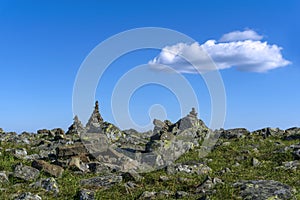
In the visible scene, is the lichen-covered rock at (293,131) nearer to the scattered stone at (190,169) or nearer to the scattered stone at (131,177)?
the scattered stone at (190,169)

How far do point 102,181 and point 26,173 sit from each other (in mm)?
4215

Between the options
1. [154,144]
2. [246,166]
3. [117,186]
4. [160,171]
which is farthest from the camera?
[154,144]

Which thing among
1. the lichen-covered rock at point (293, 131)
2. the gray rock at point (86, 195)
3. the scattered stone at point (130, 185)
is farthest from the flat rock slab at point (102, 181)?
the lichen-covered rock at point (293, 131)

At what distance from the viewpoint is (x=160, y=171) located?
2291cm

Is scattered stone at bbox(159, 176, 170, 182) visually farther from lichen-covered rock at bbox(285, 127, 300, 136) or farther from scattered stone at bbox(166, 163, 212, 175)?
lichen-covered rock at bbox(285, 127, 300, 136)

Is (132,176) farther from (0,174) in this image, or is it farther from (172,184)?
(0,174)

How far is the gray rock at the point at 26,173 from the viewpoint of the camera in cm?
1994

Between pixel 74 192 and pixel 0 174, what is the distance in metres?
4.86

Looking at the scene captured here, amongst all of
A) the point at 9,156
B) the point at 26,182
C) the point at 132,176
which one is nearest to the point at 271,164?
the point at 132,176

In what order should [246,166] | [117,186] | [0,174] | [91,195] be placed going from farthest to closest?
[246,166], [0,174], [117,186], [91,195]

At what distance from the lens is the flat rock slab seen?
62.7ft

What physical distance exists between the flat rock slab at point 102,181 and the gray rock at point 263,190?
19.6 feet

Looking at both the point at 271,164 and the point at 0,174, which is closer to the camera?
the point at 0,174

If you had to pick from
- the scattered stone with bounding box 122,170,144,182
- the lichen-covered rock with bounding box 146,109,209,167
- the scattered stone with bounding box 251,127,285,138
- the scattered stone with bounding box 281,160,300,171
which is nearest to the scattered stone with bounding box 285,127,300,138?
the scattered stone with bounding box 251,127,285,138
